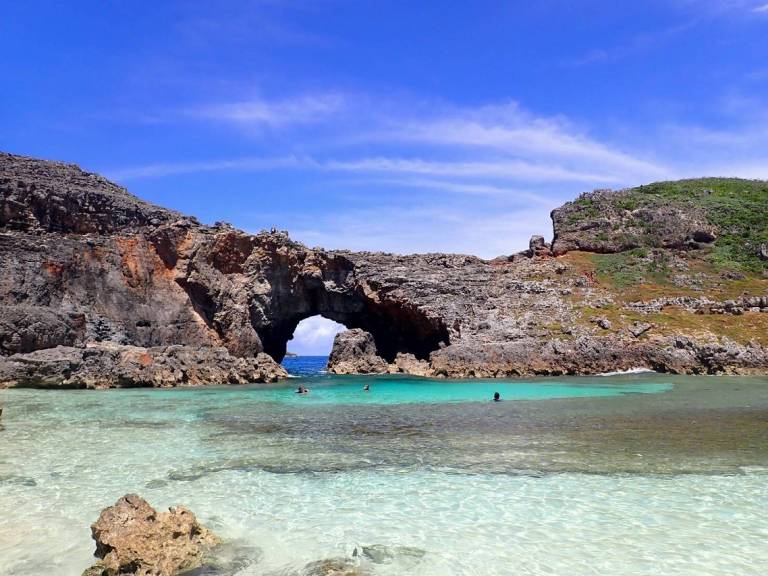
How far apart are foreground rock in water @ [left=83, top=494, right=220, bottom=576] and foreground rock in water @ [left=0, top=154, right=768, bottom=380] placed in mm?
29457

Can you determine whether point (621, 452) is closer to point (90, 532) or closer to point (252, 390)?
point (90, 532)

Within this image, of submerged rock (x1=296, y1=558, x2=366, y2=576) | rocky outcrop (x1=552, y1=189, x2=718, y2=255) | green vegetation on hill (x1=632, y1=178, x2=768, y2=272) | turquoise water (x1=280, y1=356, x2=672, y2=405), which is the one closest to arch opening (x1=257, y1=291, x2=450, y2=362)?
turquoise water (x1=280, y1=356, x2=672, y2=405)

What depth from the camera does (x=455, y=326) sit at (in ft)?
167

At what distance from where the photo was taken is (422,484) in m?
11.0

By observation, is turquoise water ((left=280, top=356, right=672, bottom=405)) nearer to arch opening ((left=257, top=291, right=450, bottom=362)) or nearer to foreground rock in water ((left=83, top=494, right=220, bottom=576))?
arch opening ((left=257, top=291, right=450, bottom=362))

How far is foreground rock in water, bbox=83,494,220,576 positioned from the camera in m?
6.87

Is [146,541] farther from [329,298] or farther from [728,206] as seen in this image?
[728,206]

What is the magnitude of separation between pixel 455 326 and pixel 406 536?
142ft

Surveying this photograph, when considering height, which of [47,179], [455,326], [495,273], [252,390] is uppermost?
[47,179]

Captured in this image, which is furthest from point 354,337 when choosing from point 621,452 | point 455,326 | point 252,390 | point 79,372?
point 621,452

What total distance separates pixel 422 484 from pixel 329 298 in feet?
151

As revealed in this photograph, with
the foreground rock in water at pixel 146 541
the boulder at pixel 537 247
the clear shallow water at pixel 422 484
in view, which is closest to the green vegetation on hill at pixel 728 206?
the boulder at pixel 537 247

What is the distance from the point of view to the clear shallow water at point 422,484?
7.57 meters

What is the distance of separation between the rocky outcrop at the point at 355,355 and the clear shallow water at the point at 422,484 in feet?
105
